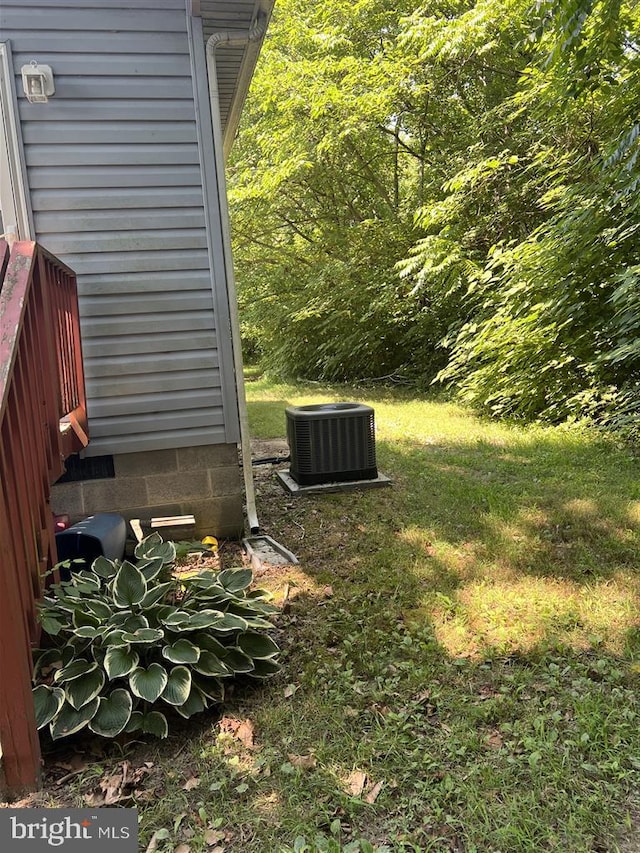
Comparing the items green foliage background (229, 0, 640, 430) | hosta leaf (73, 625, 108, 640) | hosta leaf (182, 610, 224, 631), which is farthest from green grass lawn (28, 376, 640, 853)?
green foliage background (229, 0, 640, 430)

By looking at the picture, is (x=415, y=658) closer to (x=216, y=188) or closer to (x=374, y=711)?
(x=374, y=711)

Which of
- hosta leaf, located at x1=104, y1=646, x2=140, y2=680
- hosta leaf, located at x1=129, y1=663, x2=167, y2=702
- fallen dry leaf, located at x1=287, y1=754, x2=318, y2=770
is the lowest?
fallen dry leaf, located at x1=287, y1=754, x2=318, y2=770

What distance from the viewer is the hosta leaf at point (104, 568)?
9.21 feet

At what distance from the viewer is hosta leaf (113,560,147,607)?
2450 mm

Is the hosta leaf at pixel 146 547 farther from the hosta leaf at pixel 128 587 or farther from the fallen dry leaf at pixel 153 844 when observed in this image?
the fallen dry leaf at pixel 153 844

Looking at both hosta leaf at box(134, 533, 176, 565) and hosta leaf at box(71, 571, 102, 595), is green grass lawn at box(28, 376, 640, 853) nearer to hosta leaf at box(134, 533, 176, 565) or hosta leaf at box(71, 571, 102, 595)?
hosta leaf at box(134, 533, 176, 565)

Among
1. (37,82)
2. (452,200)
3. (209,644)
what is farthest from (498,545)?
(452,200)

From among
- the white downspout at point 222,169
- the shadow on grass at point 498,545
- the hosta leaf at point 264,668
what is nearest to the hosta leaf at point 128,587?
the hosta leaf at point 264,668

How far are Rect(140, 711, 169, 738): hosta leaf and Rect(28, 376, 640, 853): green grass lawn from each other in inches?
2.9

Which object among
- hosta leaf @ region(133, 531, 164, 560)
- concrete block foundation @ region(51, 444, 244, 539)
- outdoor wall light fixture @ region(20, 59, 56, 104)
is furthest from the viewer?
concrete block foundation @ region(51, 444, 244, 539)

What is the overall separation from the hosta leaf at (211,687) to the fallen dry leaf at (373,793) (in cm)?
70

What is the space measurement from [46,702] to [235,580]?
92 cm

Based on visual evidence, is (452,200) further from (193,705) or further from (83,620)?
(193,705)
